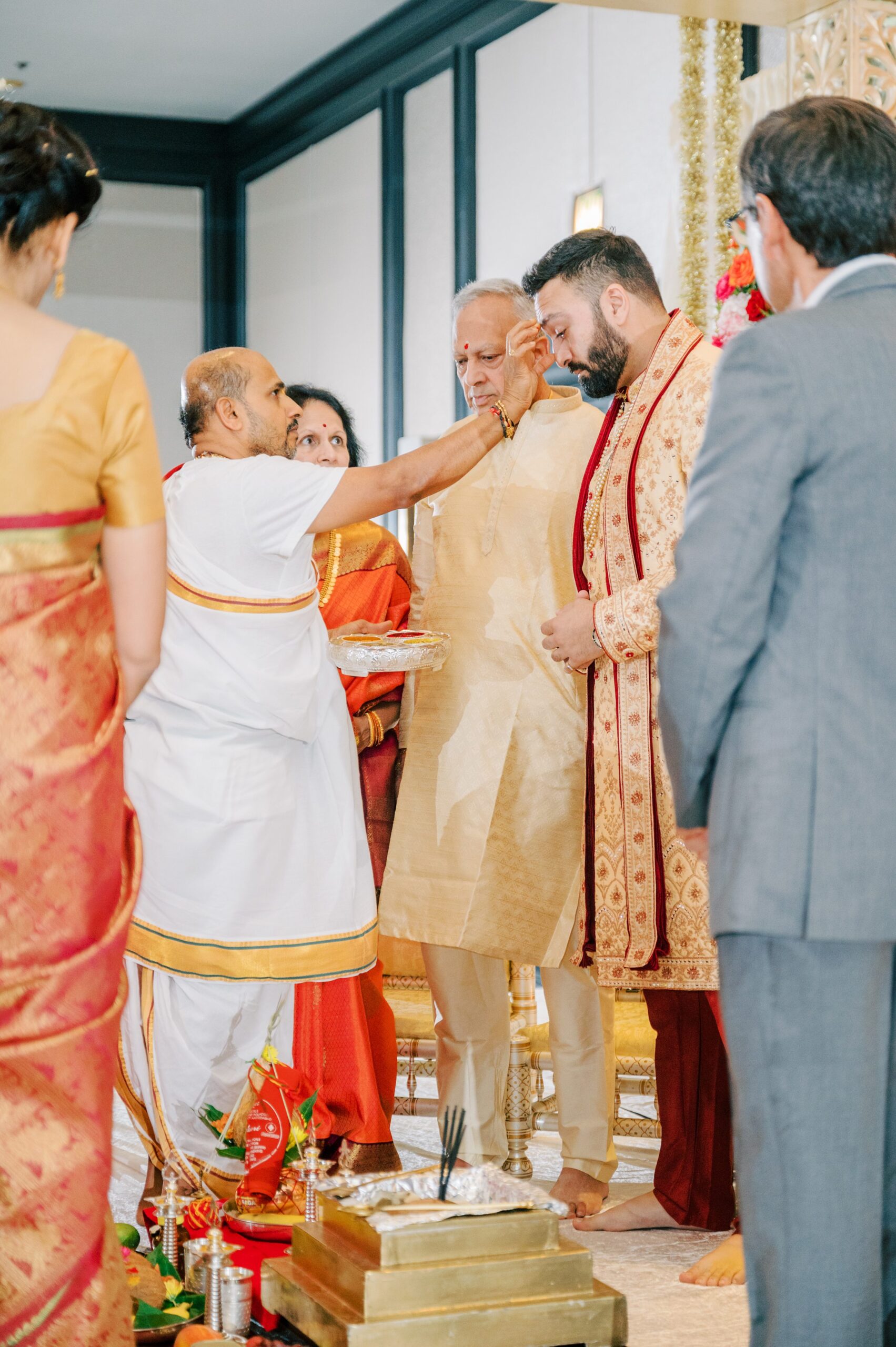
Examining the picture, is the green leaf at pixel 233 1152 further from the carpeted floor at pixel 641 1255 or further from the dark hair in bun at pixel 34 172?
the dark hair in bun at pixel 34 172

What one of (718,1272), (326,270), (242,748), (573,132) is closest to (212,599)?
(242,748)

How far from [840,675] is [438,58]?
646 centimetres

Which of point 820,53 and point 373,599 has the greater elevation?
point 820,53

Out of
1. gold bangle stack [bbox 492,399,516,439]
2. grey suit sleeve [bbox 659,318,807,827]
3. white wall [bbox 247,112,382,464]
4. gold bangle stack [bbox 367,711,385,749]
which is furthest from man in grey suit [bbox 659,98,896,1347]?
white wall [bbox 247,112,382,464]

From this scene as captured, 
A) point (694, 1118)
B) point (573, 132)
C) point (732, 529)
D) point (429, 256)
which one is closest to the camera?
point (732, 529)

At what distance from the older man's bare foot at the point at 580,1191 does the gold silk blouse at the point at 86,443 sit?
1.87 m

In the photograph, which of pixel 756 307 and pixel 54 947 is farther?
pixel 756 307

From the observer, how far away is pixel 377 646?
10.3ft

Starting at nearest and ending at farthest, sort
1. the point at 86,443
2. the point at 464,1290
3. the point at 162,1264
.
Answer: the point at 86,443, the point at 464,1290, the point at 162,1264

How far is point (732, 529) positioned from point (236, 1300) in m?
1.32

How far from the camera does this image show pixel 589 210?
20.5 feet

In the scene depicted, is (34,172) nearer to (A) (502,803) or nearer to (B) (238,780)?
(B) (238,780)

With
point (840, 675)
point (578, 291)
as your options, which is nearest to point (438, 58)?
point (578, 291)

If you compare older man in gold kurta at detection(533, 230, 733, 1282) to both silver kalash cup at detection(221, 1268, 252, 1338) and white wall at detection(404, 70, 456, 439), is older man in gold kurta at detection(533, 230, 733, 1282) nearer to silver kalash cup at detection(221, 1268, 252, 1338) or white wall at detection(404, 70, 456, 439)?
silver kalash cup at detection(221, 1268, 252, 1338)
